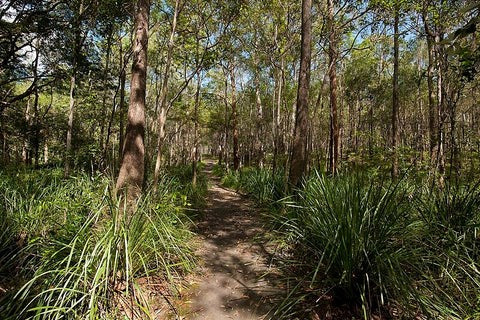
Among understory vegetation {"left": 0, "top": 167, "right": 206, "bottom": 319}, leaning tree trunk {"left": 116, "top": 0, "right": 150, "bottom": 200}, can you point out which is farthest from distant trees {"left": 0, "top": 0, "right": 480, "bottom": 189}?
understory vegetation {"left": 0, "top": 167, "right": 206, "bottom": 319}

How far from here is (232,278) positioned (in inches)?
136

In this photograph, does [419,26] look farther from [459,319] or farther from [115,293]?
[115,293]

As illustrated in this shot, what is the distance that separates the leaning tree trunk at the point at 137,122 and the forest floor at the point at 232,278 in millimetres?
1617

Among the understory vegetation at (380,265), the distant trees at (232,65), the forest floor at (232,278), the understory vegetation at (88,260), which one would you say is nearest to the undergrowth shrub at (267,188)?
the distant trees at (232,65)

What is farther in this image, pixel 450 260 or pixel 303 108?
pixel 303 108

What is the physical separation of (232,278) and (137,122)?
285cm

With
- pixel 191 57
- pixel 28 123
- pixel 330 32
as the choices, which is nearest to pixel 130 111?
pixel 330 32

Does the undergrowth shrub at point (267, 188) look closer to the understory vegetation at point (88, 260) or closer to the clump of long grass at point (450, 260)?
the clump of long grass at point (450, 260)

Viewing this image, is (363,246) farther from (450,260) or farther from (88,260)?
(88,260)

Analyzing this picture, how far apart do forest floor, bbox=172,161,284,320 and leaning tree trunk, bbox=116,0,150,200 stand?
5.30 feet

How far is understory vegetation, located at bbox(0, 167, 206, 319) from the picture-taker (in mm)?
2205

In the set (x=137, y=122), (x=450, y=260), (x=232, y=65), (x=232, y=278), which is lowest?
(x=232, y=278)

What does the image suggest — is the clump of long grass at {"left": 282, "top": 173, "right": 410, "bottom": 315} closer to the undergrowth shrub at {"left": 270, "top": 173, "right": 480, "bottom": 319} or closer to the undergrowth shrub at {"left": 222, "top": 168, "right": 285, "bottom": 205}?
the undergrowth shrub at {"left": 270, "top": 173, "right": 480, "bottom": 319}

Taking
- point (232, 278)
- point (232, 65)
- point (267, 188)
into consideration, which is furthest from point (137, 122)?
point (232, 65)
